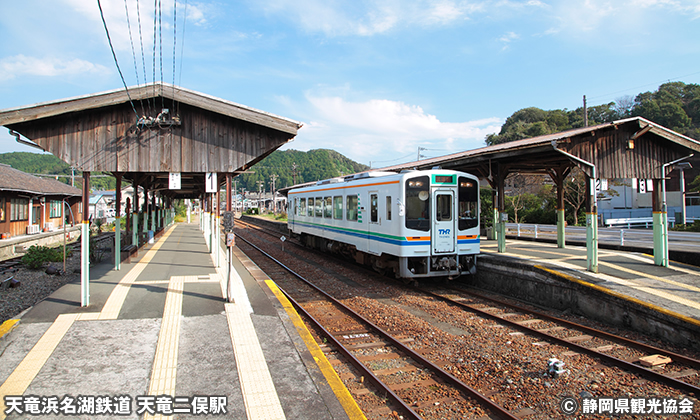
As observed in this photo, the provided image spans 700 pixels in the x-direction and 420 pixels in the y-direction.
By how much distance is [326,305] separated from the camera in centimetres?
809

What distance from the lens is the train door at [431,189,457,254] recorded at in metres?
9.16

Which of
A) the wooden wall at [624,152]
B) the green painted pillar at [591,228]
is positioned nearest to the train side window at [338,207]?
the wooden wall at [624,152]

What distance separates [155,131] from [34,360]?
5.23 m

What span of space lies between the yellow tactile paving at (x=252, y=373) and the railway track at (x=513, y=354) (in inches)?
41.1

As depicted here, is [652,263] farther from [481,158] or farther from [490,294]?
[481,158]

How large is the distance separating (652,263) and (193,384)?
433 inches

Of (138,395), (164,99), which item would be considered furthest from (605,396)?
(164,99)

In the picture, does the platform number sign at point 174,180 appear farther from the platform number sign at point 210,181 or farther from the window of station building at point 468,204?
the window of station building at point 468,204

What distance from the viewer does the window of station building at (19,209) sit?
2123 centimetres

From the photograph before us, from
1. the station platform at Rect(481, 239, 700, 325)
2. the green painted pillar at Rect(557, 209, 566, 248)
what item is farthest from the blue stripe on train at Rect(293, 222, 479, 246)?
the green painted pillar at Rect(557, 209, 566, 248)

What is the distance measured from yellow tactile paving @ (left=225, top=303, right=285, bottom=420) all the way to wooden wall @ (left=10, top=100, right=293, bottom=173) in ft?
12.9

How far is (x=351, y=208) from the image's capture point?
452 inches

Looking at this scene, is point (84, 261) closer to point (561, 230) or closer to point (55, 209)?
point (561, 230)

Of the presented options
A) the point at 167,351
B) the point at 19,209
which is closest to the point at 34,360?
the point at 167,351
